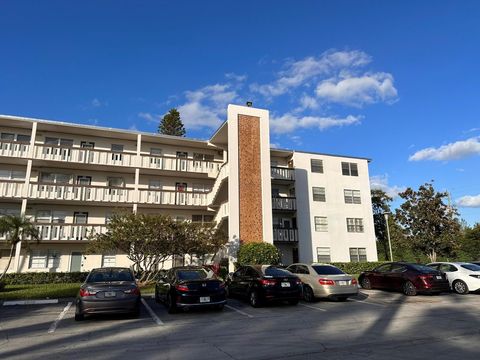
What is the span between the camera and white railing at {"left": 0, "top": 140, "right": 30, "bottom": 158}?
22625mm

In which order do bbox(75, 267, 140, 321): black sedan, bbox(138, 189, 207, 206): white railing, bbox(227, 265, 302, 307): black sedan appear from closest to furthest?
bbox(75, 267, 140, 321): black sedan → bbox(227, 265, 302, 307): black sedan → bbox(138, 189, 207, 206): white railing

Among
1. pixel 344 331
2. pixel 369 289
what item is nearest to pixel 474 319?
pixel 344 331

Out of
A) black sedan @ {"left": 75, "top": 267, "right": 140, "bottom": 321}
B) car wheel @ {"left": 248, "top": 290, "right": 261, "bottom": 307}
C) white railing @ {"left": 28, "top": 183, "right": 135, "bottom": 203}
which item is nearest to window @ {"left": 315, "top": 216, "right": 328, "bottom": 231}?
white railing @ {"left": 28, "top": 183, "right": 135, "bottom": 203}

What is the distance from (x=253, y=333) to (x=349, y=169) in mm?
24900

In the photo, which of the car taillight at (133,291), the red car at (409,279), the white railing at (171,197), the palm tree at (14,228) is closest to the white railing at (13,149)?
the palm tree at (14,228)

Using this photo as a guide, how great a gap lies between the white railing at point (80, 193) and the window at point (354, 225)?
17318 mm

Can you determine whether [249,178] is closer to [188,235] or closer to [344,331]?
[188,235]

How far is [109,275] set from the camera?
11.4 meters

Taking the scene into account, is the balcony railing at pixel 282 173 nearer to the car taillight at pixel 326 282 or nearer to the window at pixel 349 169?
the window at pixel 349 169

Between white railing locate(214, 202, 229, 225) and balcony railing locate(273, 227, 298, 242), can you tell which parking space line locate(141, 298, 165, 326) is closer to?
white railing locate(214, 202, 229, 225)

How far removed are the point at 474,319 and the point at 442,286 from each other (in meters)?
5.62

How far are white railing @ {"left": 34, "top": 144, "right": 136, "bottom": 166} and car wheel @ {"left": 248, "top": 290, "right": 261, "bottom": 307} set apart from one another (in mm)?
14977

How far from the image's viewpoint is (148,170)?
25.8 m

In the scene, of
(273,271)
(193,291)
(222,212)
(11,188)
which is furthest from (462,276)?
(11,188)
